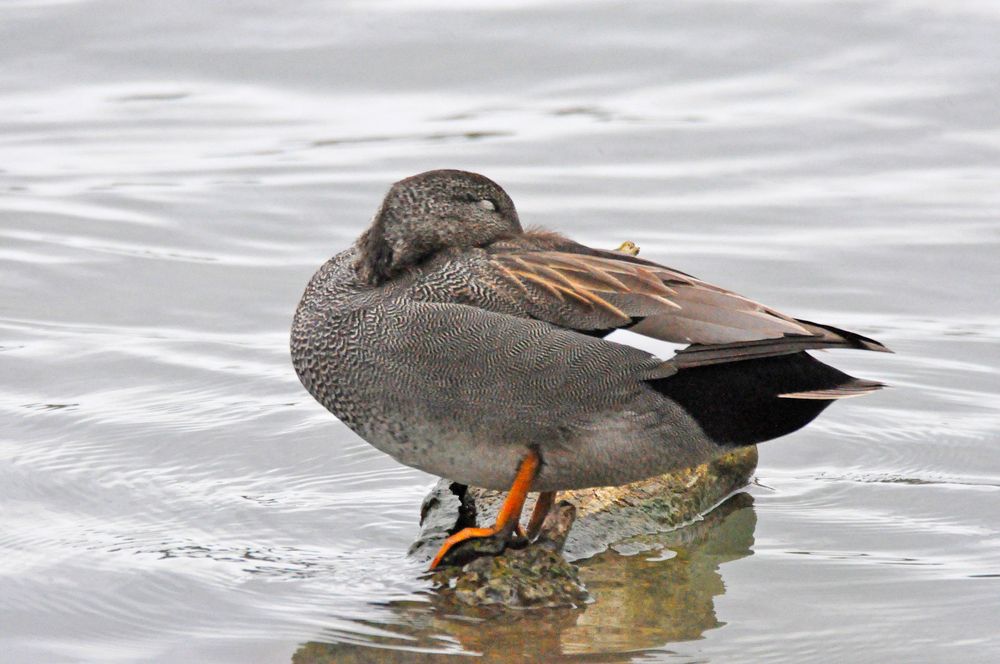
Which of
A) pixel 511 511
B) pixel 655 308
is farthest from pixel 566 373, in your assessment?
pixel 511 511

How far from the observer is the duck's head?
530cm

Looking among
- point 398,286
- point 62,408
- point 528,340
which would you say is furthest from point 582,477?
point 62,408

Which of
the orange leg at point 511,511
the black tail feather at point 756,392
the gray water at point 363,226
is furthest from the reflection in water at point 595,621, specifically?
the black tail feather at point 756,392

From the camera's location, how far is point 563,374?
490 cm

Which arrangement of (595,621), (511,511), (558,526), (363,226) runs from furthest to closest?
1. (363,226)
2. (558,526)
3. (511,511)
4. (595,621)

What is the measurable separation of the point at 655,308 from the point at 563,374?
14.5 inches

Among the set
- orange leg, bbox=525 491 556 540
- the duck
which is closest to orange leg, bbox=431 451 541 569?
the duck

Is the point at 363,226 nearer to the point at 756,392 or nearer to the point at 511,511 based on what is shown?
the point at 511,511

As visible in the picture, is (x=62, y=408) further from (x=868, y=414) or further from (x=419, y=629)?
(x=868, y=414)

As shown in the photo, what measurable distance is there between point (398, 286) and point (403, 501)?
119cm

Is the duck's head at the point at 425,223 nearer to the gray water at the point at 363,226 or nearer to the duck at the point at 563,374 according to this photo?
the duck at the point at 563,374

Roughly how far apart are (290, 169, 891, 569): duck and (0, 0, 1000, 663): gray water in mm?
506

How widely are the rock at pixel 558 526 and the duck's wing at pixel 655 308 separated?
0.80 meters

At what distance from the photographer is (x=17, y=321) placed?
8.30 meters
